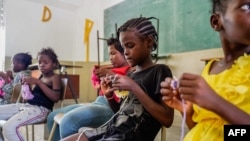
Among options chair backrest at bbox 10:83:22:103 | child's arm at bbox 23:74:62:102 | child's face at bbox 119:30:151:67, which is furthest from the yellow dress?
chair backrest at bbox 10:83:22:103

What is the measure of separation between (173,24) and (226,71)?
2.13 meters

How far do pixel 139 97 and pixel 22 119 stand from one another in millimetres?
1098

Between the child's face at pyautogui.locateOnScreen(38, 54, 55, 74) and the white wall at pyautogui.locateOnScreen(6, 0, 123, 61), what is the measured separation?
1.93 meters

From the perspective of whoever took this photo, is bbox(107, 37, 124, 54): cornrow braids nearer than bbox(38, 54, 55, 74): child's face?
Yes

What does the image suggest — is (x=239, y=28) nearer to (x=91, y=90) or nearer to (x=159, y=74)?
(x=159, y=74)

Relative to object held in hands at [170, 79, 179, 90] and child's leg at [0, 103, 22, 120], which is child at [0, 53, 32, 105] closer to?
child's leg at [0, 103, 22, 120]

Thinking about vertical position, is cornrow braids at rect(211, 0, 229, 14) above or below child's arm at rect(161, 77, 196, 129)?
above

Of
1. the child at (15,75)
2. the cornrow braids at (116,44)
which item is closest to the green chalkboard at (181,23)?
the cornrow braids at (116,44)

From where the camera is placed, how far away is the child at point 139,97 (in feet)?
2.57

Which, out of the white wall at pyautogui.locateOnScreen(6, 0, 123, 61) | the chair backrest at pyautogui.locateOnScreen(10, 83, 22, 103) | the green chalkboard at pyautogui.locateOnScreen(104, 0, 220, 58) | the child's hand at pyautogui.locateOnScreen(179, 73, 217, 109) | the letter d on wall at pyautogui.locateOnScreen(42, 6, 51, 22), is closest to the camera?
the child's hand at pyautogui.locateOnScreen(179, 73, 217, 109)

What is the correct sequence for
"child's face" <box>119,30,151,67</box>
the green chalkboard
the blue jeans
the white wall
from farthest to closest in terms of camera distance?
1. the white wall
2. the green chalkboard
3. the blue jeans
4. "child's face" <box>119,30,151,67</box>

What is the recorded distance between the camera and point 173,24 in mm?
2596

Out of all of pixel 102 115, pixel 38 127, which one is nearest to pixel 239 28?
pixel 102 115

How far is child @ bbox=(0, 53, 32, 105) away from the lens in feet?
7.00
